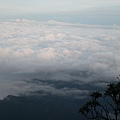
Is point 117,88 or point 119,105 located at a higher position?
point 117,88

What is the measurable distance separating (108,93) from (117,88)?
4.36ft

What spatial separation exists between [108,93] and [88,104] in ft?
9.76

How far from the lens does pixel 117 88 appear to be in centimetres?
3081

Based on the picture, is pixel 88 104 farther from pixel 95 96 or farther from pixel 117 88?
pixel 117 88

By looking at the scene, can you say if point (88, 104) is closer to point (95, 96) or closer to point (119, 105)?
point (95, 96)

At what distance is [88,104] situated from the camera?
107ft

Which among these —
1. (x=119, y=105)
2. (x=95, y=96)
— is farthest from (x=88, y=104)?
(x=119, y=105)

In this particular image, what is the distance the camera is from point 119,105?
30.6 meters

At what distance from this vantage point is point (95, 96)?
31.8 metres

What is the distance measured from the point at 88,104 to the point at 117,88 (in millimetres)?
4297

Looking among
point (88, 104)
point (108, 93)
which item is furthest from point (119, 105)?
point (88, 104)

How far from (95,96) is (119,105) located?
3.07 meters

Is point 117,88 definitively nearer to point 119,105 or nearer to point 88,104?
point 119,105
